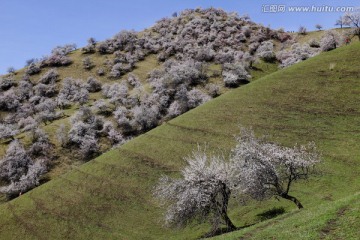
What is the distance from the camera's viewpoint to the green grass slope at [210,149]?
4909 cm

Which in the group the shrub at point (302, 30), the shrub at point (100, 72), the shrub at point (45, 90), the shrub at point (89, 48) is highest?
the shrub at point (89, 48)

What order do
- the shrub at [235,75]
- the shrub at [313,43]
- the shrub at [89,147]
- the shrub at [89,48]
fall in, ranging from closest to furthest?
the shrub at [89,147] < the shrub at [235,75] < the shrub at [313,43] < the shrub at [89,48]

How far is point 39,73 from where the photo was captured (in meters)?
171

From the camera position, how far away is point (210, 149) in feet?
215

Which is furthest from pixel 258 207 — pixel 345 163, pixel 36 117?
pixel 36 117

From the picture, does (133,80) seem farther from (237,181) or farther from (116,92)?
(237,181)

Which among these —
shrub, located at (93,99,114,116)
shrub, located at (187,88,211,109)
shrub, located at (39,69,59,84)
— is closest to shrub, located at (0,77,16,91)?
shrub, located at (39,69,59,84)

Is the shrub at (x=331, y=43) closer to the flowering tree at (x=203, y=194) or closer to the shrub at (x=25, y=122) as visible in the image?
the flowering tree at (x=203, y=194)

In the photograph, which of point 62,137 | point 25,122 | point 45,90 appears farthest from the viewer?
point 45,90

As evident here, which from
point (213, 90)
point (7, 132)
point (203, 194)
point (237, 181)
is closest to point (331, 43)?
point (213, 90)

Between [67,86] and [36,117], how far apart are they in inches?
1265

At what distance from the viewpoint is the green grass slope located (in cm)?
4909

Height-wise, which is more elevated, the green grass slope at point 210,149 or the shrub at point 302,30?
the shrub at point 302,30

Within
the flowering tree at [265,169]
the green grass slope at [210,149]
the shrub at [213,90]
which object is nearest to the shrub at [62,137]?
the green grass slope at [210,149]
